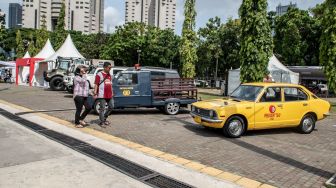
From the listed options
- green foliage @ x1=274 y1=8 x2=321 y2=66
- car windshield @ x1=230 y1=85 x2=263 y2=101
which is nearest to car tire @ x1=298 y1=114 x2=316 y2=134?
car windshield @ x1=230 y1=85 x2=263 y2=101

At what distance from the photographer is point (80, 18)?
404ft

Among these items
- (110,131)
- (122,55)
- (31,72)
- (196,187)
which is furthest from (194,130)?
(122,55)

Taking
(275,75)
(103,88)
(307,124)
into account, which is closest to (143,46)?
(275,75)

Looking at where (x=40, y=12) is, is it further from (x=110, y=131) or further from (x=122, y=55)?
(x=110, y=131)

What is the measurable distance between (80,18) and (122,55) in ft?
245

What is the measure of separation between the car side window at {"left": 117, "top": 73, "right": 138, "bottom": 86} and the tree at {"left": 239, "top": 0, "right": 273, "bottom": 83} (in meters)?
9.71

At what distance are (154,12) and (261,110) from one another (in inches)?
3917

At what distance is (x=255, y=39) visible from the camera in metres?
21.2

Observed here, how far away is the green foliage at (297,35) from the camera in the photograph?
1779 inches

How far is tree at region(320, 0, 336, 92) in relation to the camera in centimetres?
2228

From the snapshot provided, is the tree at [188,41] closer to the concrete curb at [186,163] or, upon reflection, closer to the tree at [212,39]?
the tree at [212,39]

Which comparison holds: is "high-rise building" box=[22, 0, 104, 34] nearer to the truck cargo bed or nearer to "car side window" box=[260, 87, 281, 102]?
the truck cargo bed

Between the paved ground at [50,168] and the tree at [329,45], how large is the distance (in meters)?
19.7

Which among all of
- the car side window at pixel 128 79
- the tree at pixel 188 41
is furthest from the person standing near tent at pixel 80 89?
the tree at pixel 188 41
